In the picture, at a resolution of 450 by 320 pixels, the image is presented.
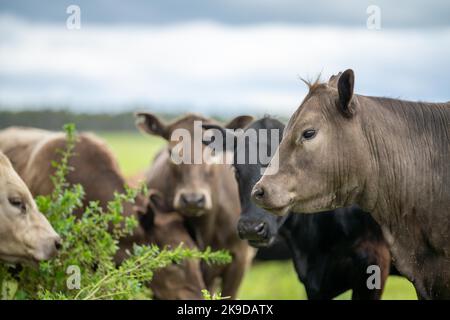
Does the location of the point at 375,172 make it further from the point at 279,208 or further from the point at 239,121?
the point at 239,121

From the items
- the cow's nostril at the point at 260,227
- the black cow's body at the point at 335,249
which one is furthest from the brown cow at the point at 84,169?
the cow's nostril at the point at 260,227

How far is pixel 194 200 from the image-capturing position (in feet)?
30.1

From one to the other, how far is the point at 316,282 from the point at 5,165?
10.0 feet

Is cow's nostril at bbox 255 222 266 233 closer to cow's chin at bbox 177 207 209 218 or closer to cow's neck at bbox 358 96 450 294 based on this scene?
cow's neck at bbox 358 96 450 294

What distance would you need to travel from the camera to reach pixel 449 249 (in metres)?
5.34

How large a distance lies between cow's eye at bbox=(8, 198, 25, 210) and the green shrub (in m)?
0.62

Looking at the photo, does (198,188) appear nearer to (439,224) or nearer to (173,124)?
(173,124)

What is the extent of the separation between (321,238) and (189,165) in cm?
281

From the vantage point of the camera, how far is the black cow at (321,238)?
22.7 feet

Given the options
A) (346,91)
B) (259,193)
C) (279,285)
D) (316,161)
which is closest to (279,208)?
(259,193)

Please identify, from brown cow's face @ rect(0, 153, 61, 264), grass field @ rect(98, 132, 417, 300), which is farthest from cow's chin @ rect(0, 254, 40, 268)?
grass field @ rect(98, 132, 417, 300)

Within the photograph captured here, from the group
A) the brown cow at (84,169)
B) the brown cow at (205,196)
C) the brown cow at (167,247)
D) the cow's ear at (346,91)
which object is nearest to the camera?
the cow's ear at (346,91)

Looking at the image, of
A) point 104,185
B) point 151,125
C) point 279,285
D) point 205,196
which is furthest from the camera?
point 279,285

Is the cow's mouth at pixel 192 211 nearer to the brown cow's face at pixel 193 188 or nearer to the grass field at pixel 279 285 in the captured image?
the brown cow's face at pixel 193 188
